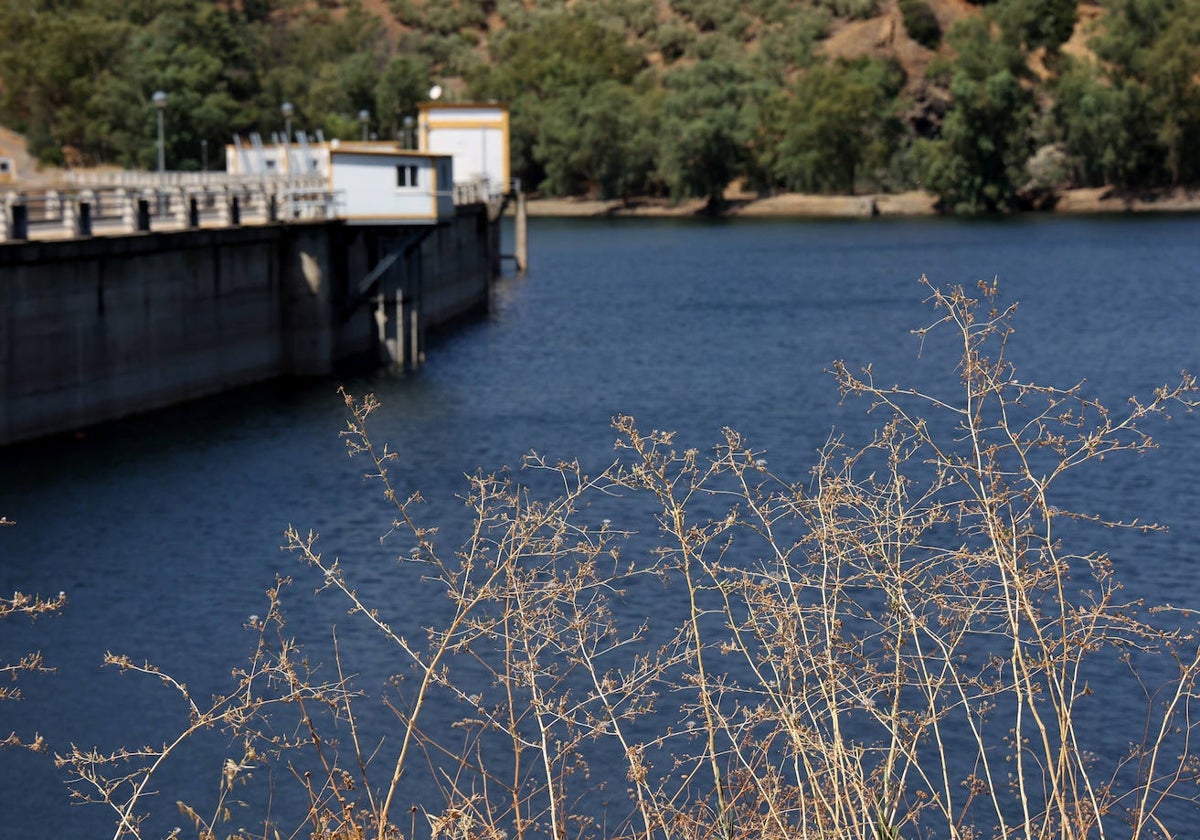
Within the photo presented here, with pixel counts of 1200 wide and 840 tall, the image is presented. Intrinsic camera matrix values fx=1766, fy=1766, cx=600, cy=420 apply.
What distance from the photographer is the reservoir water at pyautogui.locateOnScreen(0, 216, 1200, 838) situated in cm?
2112

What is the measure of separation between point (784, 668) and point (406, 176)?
37.3m

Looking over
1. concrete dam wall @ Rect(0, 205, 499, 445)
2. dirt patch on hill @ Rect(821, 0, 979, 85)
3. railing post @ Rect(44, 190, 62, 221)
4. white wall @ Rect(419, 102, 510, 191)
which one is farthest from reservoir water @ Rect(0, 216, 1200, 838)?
dirt patch on hill @ Rect(821, 0, 979, 85)

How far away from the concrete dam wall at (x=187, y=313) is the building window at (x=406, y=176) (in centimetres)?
123

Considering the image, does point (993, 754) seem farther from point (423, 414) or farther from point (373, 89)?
point (373, 89)

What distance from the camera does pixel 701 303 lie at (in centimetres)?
6644

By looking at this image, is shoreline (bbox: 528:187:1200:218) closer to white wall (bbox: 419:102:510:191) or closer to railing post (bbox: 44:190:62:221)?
white wall (bbox: 419:102:510:191)

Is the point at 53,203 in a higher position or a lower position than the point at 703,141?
lower

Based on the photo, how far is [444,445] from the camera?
35938 mm

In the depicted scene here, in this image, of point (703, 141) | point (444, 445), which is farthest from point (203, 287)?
point (703, 141)

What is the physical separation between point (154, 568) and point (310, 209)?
76.6 feet

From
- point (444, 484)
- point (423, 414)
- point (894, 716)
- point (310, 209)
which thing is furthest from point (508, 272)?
point (894, 716)

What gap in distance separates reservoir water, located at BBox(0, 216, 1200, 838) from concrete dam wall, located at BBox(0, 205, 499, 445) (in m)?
0.89

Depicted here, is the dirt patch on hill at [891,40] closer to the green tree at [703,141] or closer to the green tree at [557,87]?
the green tree at [703,141]

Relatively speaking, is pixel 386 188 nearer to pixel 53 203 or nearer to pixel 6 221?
pixel 53 203
